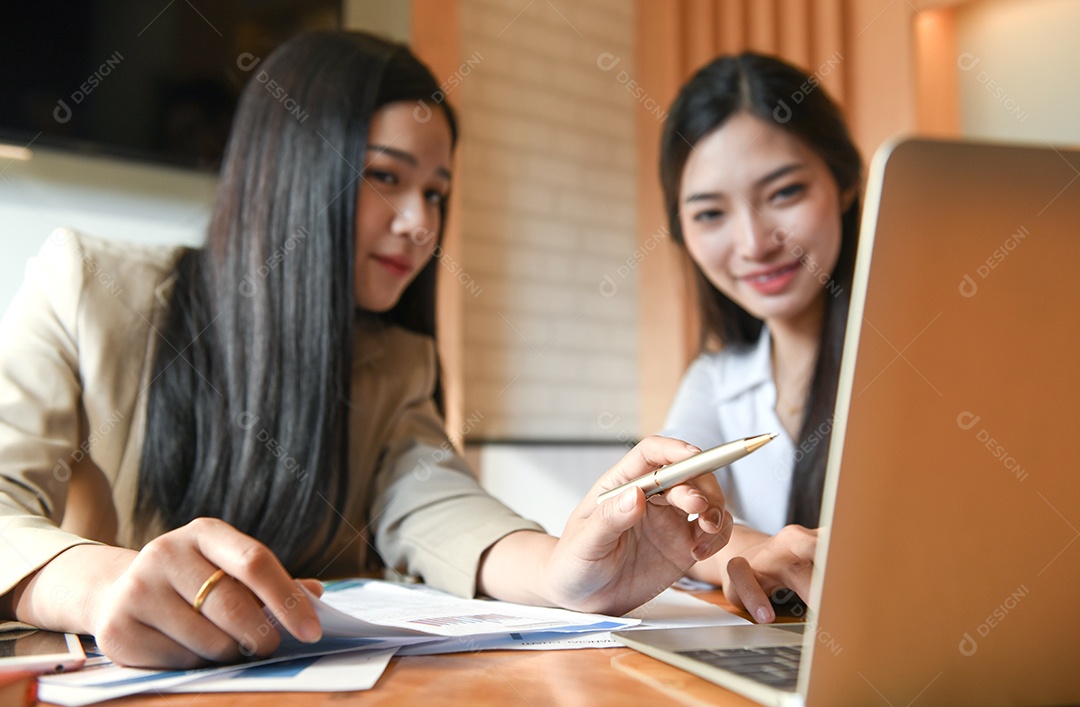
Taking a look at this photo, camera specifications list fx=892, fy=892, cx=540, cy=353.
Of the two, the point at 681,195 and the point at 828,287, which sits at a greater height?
the point at 681,195

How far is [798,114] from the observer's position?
1.54 m

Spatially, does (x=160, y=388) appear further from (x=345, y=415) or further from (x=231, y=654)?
(x=231, y=654)

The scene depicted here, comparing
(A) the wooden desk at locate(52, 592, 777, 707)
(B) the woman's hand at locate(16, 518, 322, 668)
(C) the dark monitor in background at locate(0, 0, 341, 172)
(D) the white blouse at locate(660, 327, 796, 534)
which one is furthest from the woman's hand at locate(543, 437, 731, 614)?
(C) the dark monitor in background at locate(0, 0, 341, 172)

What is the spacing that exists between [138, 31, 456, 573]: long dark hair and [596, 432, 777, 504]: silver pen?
0.53 metres

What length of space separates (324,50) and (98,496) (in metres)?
0.68

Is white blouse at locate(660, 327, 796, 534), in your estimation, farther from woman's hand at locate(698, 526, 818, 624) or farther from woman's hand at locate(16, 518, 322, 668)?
woman's hand at locate(16, 518, 322, 668)

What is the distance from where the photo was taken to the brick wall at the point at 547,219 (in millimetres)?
3039

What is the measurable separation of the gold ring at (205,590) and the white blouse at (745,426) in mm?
1002

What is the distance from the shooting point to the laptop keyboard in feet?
1.49

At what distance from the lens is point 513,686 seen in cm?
49

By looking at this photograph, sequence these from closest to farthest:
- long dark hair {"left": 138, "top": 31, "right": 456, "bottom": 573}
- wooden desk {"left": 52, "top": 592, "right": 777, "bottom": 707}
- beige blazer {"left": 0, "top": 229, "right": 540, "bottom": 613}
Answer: wooden desk {"left": 52, "top": 592, "right": 777, "bottom": 707} < beige blazer {"left": 0, "top": 229, "right": 540, "bottom": 613} < long dark hair {"left": 138, "top": 31, "right": 456, "bottom": 573}

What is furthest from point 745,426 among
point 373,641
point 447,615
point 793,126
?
point 373,641

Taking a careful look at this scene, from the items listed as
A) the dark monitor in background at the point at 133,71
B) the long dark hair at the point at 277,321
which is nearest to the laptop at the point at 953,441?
the long dark hair at the point at 277,321

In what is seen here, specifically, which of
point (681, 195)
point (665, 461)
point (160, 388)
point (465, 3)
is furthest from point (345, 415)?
point (465, 3)
